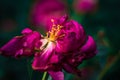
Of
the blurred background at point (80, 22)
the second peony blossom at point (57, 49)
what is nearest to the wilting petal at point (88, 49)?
the second peony blossom at point (57, 49)

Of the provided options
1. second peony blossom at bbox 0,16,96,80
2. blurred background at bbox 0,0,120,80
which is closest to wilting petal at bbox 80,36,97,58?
second peony blossom at bbox 0,16,96,80

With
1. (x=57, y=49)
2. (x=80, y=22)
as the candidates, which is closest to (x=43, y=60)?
(x=57, y=49)

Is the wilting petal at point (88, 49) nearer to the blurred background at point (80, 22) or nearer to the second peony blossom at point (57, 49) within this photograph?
the second peony blossom at point (57, 49)

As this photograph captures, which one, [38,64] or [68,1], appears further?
[68,1]

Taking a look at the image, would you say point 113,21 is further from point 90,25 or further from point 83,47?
point 83,47

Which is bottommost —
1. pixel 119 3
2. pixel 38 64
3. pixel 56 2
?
pixel 119 3

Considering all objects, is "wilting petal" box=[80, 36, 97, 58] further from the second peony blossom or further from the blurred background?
the blurred background

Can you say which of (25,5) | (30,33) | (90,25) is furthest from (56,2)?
(30,33)

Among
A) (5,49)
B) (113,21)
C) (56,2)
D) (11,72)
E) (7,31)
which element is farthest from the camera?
(113,21)
